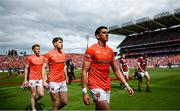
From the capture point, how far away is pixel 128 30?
321 feet

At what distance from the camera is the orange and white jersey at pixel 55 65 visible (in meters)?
7.84

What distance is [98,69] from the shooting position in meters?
5.59

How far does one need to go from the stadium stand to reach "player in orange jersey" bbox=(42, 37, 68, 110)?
5997 cm

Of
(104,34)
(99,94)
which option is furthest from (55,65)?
(99,94)

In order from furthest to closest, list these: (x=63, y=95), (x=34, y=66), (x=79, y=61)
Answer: (x=79, y=61) < (x=34, y=66) < (x=63, y=95)

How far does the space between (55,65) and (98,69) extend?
267 cm

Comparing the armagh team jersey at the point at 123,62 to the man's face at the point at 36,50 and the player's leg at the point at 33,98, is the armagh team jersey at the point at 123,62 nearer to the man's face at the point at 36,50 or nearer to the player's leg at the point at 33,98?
the man's face at the point at 36,50

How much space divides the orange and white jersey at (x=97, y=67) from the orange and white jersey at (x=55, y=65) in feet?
8.02

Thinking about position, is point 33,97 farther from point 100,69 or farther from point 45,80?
point 100,69

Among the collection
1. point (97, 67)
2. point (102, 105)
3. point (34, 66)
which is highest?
point (97, 67)

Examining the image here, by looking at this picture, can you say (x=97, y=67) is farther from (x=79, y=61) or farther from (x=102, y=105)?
(x=79, y=61)

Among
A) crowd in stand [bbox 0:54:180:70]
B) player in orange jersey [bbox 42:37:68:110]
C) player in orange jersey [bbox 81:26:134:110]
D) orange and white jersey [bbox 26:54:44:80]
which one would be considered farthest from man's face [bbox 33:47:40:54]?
crowd in stand [bbox 0:54:180:70]

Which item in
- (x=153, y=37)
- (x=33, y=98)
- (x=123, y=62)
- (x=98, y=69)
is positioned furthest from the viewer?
(x=153, y=37)

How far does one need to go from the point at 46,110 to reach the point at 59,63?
3021 millimetres
